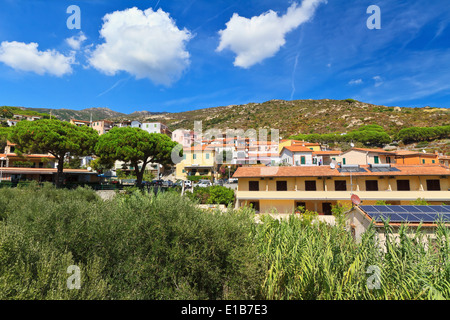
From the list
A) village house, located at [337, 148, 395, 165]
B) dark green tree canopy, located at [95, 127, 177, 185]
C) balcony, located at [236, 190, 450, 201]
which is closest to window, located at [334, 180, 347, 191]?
balcony, located at [236, 190, 450, 201]

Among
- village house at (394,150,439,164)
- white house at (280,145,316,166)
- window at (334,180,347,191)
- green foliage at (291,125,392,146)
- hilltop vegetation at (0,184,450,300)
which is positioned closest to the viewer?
hilltop vegetation at (0,184,450,300)

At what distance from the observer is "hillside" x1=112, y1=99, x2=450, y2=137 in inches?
3078

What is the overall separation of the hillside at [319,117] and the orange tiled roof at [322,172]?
54.6m

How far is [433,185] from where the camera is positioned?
2152cm

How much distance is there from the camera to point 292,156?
41.1 metres

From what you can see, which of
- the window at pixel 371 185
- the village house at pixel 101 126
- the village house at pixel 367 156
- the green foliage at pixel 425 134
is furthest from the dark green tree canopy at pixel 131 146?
the green foliage at pixel 425 134

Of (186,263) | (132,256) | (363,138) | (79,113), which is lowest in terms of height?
(186,263)

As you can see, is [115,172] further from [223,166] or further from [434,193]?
[434,193]

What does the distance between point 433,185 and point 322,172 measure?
10.1 meters

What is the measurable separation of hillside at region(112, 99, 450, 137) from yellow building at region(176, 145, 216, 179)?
121 feet

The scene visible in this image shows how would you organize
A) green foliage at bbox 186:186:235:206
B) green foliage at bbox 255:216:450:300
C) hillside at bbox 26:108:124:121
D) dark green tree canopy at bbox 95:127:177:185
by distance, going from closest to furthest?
green foliage at bbox 255:216:450:300, green foliage at bbox 186:186:235:206, dark green tree canopy at bbox 95:127:177:185, hillside at bbox 26:108:124:121

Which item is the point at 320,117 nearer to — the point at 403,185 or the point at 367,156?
the point at 367,156

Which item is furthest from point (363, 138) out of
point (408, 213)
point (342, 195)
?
point (408, 213)

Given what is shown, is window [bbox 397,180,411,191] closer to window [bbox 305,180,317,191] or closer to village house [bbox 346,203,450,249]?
window [bbox 305,180,317,191]
